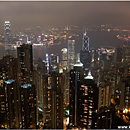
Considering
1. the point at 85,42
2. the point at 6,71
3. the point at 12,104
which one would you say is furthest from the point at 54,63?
the point at 12,104

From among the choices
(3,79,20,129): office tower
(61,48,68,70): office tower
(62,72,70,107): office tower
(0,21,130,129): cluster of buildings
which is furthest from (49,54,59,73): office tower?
(3,79,20,129): office tower

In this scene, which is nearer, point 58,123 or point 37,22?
point 37,22

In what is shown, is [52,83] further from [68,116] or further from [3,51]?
[3,51]

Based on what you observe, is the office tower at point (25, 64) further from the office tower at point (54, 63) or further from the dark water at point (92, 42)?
the office tower at point (54, 63)

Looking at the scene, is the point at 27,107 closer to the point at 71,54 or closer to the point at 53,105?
the point at 53,105

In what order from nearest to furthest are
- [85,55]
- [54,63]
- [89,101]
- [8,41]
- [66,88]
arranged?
[8,41]
[89,101]
[85,55]
[66,88]
[54,63]

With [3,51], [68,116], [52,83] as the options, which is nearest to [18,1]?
[3,51]

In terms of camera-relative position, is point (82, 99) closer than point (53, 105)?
No
